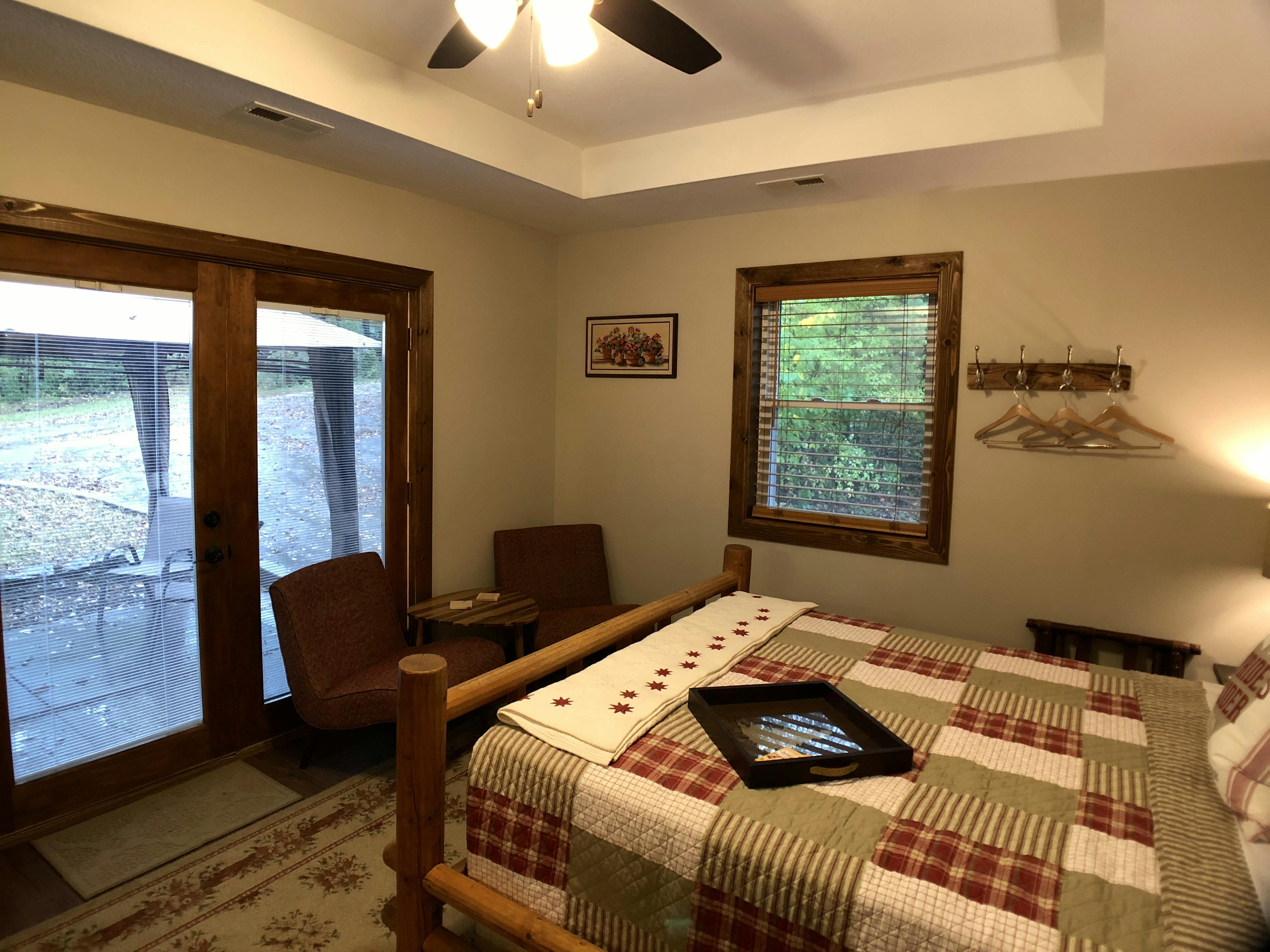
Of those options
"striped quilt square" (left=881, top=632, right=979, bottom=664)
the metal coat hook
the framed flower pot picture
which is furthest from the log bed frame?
the metal coat hook

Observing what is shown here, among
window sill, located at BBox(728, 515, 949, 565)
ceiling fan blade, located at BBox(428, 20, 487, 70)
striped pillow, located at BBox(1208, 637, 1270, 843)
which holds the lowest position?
striped pillow, located at BBox(1208, 637, 1270, 843)

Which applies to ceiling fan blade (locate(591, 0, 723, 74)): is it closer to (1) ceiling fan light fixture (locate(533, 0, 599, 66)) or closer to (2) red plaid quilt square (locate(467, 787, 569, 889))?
(1) ceiling fan light fixture (locate(533, 0, 599, 66))

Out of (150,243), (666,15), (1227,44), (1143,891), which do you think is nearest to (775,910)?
(1143,891)

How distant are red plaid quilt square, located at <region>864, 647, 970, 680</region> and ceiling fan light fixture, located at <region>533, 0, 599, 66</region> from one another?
1.87 m

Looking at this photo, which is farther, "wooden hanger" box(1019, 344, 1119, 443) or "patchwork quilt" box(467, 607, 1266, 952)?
"wooden hanger" box(1019, 344, 1119, 443)

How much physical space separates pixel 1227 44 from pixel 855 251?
5.46 feet

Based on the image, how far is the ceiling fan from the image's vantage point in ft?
5.46

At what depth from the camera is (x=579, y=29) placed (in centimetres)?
171

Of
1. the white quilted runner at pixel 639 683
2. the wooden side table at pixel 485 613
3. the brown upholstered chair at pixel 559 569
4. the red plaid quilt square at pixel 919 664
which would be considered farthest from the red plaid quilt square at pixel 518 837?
the brown upholstered chair at pixel 559 569

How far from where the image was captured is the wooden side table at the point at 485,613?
3.39 meters

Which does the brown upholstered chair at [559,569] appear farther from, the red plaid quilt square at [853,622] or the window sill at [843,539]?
the red plaid quilt square at [853,622]

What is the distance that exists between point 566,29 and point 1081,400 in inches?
96.8

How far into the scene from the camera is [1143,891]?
1309mm

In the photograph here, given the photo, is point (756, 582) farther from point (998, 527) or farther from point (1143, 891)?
point (1143, 891)
